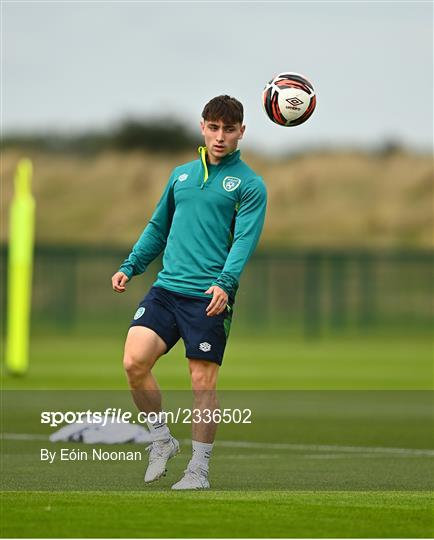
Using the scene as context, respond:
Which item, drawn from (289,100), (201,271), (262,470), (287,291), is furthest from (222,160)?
(287,291)

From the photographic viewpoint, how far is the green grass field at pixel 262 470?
8031 millimetres

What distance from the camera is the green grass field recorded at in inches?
316

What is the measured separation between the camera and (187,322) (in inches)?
379

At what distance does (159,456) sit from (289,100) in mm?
2622

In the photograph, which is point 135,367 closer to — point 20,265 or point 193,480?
point 193,480

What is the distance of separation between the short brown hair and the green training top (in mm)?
233

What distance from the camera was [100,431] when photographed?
12.9 metres

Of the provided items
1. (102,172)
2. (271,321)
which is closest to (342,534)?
(271,321)

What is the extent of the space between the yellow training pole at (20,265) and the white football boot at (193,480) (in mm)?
15043

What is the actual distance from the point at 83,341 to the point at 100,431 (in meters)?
25.7

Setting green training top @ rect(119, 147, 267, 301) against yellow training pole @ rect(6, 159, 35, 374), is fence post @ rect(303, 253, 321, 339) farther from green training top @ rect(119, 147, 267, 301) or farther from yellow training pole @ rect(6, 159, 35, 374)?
green training top @ rect(119, 147, 267, 301)

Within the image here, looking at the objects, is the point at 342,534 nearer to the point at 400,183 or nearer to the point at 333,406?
the point at 333,406

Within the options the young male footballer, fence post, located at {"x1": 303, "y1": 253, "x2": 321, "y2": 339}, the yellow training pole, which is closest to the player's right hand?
the young male footballer

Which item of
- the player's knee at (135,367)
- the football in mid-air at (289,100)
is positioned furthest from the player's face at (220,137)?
the player's knee at (135,367)
